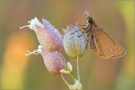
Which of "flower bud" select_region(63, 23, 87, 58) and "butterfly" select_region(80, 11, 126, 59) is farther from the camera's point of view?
"butterfly" select_region(80, 11, 126, 59)

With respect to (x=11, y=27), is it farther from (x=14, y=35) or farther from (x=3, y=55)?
(x=3, y=55)

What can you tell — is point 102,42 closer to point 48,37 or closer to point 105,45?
point 105,45

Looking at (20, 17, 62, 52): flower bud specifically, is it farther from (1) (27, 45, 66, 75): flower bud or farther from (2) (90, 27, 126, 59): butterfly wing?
(2) (90, 27, 126, 59): butterfly wing

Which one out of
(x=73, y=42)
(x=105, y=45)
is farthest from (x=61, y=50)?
(x=73, y=42)

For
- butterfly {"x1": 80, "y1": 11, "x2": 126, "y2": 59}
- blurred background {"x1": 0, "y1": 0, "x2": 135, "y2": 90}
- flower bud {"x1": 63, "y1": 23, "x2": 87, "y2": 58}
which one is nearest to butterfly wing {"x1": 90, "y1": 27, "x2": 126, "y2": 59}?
butterfly {"x1": 80, "y1": 11, "x2": 126, "y2": 59}

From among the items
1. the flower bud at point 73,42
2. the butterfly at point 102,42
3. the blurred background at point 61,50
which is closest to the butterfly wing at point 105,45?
the butterfly at point 102,42

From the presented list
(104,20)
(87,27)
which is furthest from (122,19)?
(87,27)

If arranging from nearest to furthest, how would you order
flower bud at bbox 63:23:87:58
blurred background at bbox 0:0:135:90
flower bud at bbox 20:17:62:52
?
1. flower bud at bbox 63:23:87:58
2. flower bud at bbox 20:17:62:52
3. blurred background at bbox 0:0:135:90
